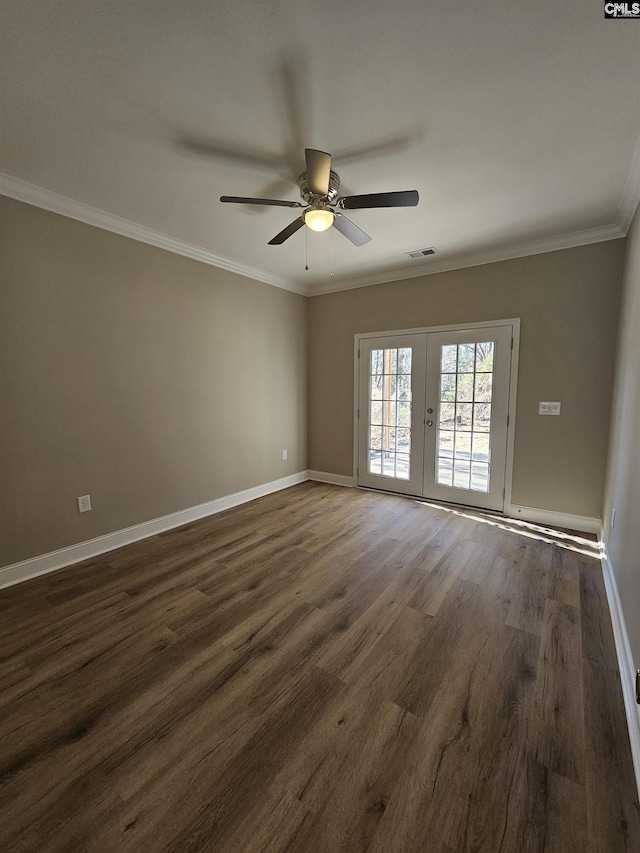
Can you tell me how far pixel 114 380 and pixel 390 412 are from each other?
9.91ft

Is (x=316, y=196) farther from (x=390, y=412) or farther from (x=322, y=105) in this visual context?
(x=390, y=412)

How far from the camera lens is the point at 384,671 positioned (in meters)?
1.73

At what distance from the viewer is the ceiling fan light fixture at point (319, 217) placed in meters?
2.20

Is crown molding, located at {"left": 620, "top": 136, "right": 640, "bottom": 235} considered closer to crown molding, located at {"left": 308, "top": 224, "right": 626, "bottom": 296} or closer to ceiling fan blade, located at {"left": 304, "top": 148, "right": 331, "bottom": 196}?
crown molding, located at {"left": 308, "top": 224, "right": 626, "bottom": 296}

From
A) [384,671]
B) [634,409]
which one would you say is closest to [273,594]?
[384,671]

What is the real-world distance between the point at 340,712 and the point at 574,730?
3.14ft

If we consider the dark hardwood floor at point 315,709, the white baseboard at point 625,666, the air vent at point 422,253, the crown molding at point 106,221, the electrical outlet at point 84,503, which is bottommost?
the dark hardwood floor at point 315,709

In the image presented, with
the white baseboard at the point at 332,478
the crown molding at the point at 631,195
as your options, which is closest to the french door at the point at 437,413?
the white baseboard at the point at 332,478

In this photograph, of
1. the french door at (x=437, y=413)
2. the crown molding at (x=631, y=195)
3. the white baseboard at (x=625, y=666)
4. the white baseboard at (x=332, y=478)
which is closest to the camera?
the white baseboard at (x=625, y=666)

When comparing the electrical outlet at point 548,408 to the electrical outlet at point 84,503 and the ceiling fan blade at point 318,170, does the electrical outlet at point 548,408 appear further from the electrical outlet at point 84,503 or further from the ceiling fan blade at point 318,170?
the electrical outlet at point 84,503

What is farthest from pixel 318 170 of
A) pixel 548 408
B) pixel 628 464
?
pixel 548 408

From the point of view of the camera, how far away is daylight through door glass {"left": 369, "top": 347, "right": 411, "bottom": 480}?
4305 mm

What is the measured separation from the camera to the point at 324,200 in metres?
2.21

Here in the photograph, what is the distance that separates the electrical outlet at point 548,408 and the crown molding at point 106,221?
343 centimetres
